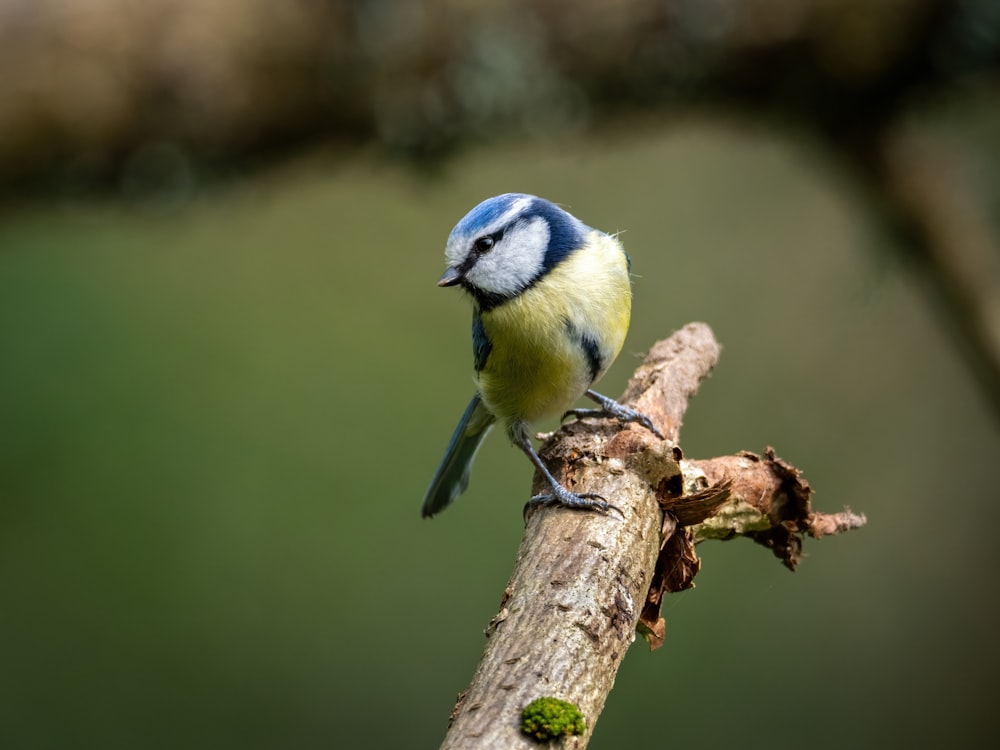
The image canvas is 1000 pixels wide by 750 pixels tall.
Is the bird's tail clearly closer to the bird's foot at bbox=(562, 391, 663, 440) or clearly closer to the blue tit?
the blue tit

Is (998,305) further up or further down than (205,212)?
further up

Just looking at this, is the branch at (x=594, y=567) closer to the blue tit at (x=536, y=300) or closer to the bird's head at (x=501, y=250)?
the blue tit at (x=536, y=300)

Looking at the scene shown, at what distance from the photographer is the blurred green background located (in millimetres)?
2998

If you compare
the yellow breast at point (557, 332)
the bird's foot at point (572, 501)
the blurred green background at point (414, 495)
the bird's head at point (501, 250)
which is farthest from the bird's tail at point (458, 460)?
the blurred green background at point (414, 495)

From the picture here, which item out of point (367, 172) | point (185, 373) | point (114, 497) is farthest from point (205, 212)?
point (114, 497)

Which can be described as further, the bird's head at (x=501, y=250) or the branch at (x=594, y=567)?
the bird's head at (x=501, y=250)

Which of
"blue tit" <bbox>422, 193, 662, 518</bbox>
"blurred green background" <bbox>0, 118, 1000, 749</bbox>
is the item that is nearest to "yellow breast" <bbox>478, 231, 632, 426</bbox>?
"blue tit" <bbox>422, 193, 662, 518</bbox>

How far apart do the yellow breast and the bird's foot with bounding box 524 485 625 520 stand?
0.33 meters

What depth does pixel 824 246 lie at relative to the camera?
320 centimetres

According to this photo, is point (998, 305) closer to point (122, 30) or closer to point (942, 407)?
point (942, 407)

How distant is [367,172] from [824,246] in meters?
1.56

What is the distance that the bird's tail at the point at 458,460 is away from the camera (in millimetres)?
1931

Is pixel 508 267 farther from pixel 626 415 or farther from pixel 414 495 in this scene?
pixel 414 495

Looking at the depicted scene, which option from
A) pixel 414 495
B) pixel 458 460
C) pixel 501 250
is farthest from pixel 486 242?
pixel 414 495
